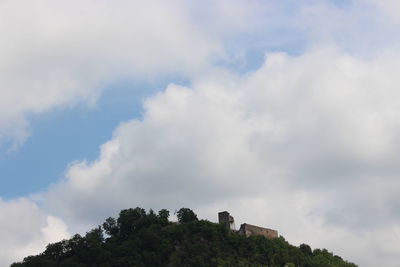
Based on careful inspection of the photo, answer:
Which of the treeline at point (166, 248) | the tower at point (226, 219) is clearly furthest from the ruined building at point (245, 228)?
the treeline at point (166, 248)

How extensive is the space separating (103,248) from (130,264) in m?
6.81

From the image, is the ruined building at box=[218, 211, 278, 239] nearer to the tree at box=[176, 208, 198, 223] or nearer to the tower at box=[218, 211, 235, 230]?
the tower at box=[218, 211, 235, 230]

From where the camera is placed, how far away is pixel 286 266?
83375 millimetres

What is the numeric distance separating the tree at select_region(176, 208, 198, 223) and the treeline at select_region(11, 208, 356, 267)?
0.89 meters

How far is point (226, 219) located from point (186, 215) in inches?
247

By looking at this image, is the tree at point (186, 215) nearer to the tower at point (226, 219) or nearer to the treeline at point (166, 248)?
the treeline at point (166, 248)

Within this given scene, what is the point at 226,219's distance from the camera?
9362 cm

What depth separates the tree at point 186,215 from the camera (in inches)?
3676

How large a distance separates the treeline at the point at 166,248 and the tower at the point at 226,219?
4.37 m

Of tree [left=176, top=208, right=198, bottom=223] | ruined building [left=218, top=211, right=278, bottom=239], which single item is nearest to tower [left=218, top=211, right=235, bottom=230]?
ruined building [left=218, top=211, right=278, bottom=239]

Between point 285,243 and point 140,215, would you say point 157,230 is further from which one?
point 285,243

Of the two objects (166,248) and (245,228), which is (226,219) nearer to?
(245,228)

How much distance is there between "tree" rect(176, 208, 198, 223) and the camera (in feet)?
306

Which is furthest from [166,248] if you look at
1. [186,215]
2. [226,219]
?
[226,219]
